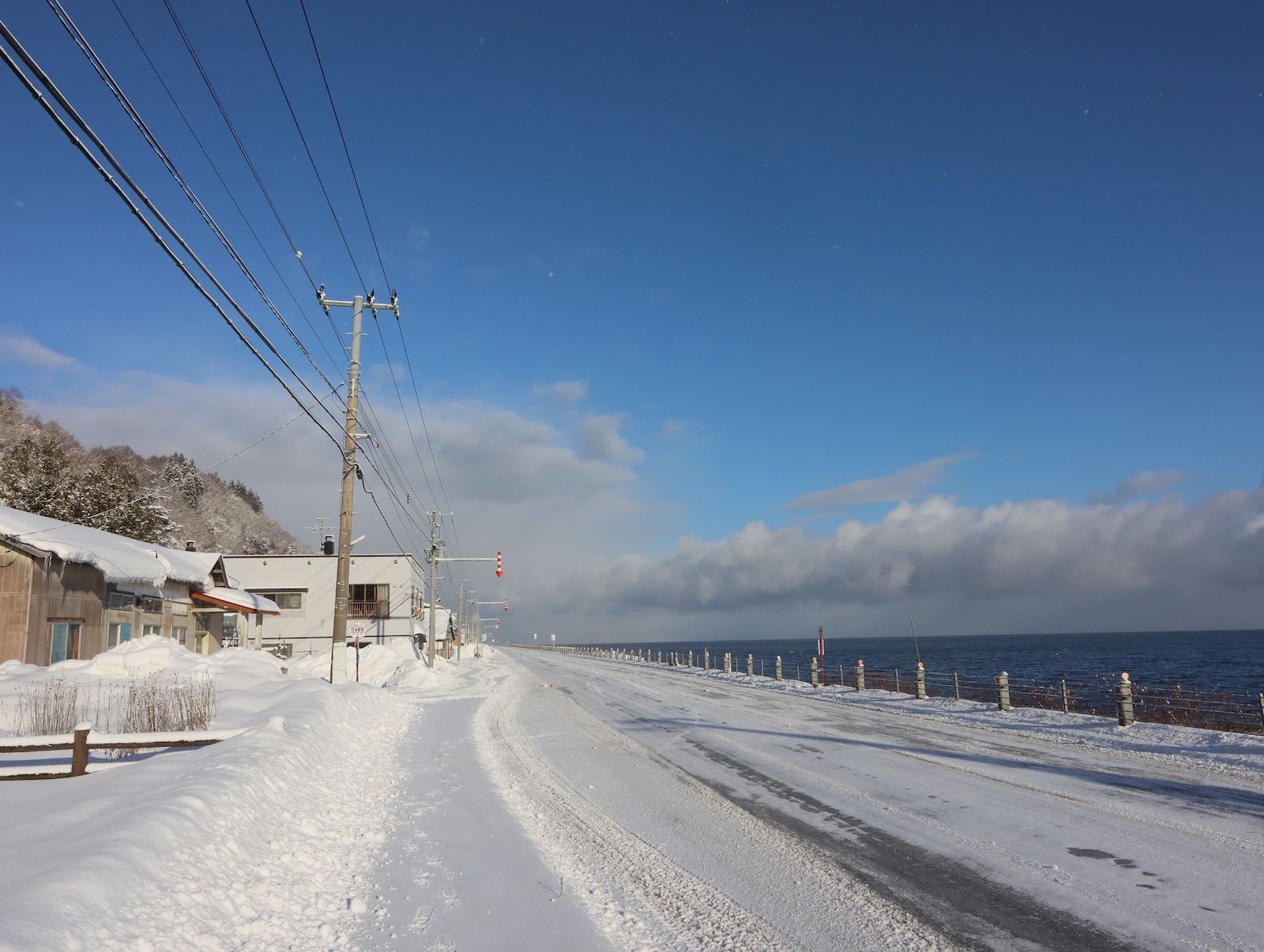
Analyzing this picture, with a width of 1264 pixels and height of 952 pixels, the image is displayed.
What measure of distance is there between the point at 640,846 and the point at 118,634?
26.8 metres

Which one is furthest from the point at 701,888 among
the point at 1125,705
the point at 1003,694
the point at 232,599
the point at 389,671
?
the point at 232,599

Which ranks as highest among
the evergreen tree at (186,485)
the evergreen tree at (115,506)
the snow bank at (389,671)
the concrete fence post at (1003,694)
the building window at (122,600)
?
the evergreen tree at (186,485)

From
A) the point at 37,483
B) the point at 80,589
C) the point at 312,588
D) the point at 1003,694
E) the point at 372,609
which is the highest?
the point at 37,483

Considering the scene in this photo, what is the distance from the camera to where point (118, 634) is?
26.7m

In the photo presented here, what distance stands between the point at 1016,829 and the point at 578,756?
7.24m

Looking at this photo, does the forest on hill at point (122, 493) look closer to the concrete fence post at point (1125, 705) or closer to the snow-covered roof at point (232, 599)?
the snow-covered roof at point (232, 599)

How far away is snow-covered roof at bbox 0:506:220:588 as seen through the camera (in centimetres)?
2162

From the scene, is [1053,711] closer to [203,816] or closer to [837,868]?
[837,868]

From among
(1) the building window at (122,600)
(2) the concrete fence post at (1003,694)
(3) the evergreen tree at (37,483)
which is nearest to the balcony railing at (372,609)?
(3) the evergreen tree at (37,483)

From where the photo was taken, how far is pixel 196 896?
205 inches

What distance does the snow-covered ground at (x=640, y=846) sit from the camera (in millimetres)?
5148

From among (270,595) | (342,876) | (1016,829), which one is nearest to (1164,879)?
(1016,829)

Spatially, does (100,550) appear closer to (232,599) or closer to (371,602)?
(232,599)

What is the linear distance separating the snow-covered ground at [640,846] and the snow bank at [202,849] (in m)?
0.03
